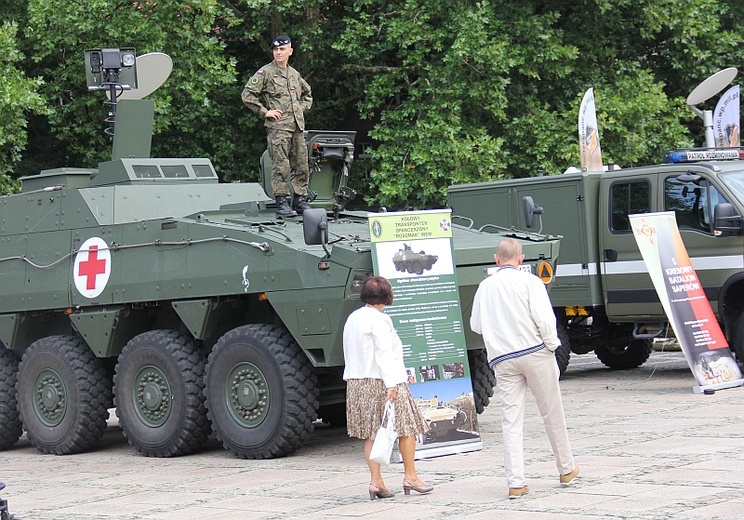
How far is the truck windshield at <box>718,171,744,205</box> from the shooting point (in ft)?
47.7

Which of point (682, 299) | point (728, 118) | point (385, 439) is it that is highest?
point (728, 118)

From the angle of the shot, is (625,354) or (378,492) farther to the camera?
(625,354)

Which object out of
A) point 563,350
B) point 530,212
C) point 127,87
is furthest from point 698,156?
point 127,87

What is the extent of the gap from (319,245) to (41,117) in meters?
13.8

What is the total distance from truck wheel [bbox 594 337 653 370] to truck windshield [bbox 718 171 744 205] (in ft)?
10.4

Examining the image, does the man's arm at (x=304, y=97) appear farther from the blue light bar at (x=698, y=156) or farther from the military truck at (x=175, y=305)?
the blue light bar at (x=698, y=156)

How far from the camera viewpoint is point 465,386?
1076 cm

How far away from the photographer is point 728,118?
20062 mm

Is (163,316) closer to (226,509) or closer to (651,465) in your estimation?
(226,509)

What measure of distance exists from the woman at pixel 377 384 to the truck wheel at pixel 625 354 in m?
8.93

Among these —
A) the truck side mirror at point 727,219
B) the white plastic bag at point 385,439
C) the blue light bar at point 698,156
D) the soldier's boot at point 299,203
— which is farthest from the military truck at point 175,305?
the blue light bar at point 698,156

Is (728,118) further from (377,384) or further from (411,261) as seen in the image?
(377,384)

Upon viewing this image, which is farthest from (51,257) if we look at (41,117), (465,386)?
(41,117)

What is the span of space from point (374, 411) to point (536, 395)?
3.45 ft
